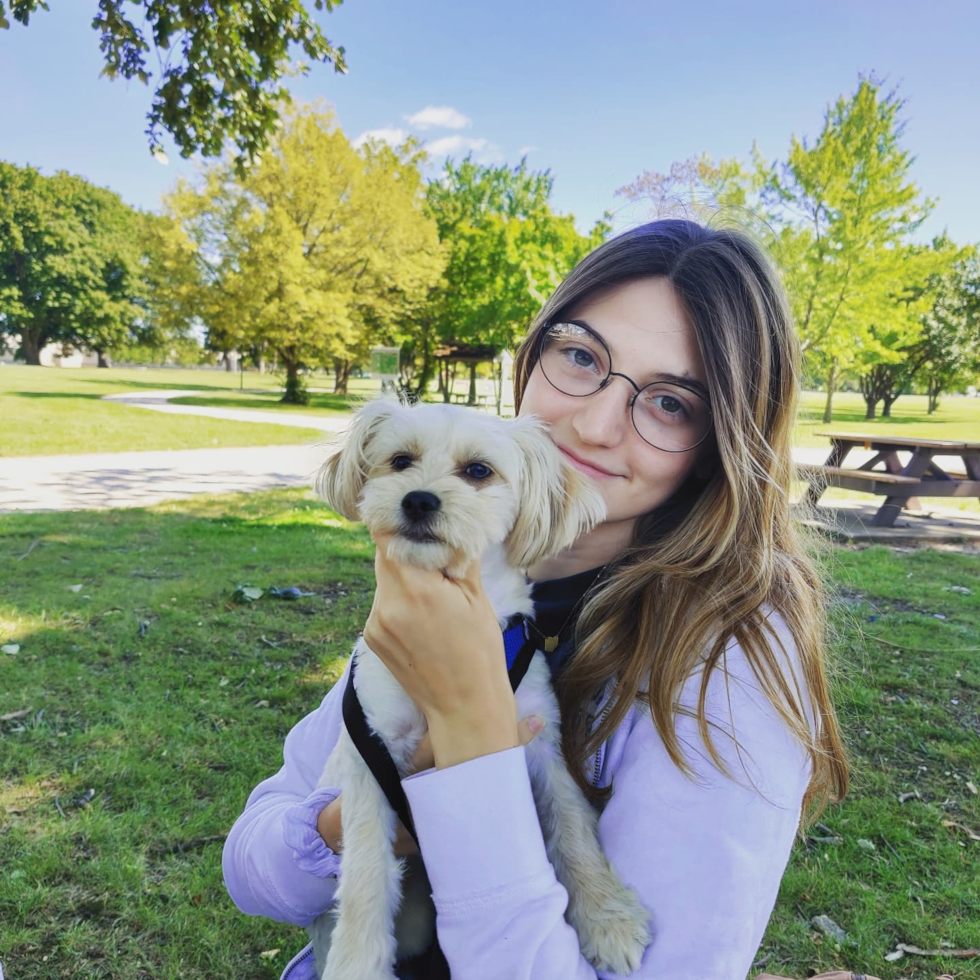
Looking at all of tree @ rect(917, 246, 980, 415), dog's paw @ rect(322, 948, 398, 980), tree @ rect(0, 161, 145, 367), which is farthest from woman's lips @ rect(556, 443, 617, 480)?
tree @ rect(0, 161, 145, 367)

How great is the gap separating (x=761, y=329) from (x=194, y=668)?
4.19 metres

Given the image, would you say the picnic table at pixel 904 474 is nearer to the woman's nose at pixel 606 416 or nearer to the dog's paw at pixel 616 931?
the woman's nose at pixel 606 416

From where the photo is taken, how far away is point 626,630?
1.74 meters

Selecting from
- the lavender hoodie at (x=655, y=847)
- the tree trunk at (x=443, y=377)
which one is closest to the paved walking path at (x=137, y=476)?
the lavender hoodie at (x=655, y=847)

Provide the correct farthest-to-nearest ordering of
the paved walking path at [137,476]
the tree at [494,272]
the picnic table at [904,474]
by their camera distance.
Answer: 1. the tree at [494,272]
2. the picnic table at [904,474]
3. the paved walking path at [137,476]

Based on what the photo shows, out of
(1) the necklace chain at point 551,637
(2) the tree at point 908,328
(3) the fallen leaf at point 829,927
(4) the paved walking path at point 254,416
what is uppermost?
(2) the tree at point 908,328

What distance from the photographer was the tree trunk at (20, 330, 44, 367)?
59.5m

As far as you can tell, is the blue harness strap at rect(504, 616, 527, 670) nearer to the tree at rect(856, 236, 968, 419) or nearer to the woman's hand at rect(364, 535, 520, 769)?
the woman's hand at rect(364, 535, 520, 769)

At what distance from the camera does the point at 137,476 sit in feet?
38.3

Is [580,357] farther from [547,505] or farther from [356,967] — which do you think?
[356,967]

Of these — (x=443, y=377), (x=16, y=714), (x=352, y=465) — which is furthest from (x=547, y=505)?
(x=443, y=377)

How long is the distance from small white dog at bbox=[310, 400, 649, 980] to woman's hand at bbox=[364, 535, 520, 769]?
6.7 inches

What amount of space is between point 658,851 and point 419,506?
37.3 inches

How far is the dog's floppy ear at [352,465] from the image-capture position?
2.22m
